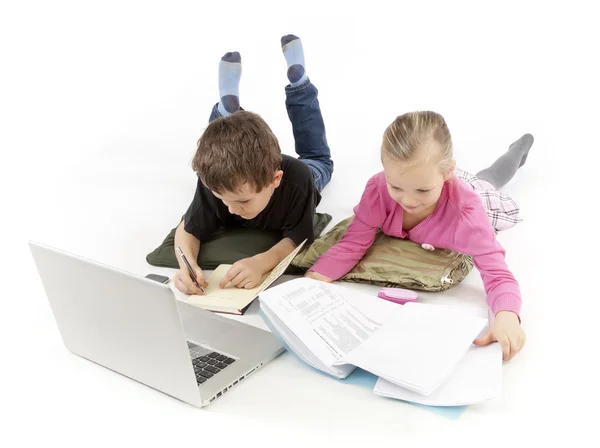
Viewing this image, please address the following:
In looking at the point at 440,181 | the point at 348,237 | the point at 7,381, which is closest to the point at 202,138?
the point at 348,237

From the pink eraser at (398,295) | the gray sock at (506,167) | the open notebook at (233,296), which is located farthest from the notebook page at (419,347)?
the gray sock at (506,167)

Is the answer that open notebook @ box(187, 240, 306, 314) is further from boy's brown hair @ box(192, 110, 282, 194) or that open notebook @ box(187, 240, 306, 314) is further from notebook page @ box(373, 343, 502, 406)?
notebook page @ box(373, 343, 502, 406)

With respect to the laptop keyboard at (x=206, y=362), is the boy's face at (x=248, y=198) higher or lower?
higher

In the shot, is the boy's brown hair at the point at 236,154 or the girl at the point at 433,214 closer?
the girl at the point at 433,214

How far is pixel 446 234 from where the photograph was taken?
1.99 metres

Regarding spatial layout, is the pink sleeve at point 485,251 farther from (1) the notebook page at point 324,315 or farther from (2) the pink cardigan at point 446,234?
(1) the notebook page at point 324,315

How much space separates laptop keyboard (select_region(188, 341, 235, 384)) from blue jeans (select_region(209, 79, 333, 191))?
1.07 metres

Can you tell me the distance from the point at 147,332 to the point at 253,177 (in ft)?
1.94

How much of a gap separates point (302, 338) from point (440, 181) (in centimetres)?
58

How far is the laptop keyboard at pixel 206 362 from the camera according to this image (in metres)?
1.63

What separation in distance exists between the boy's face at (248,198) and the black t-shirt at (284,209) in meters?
0.09

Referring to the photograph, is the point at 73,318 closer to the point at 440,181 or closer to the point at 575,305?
the point at 440,181

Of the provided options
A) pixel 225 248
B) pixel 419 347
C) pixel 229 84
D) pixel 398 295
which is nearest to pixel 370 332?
pixel 419 347

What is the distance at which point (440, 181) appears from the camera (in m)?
1.78
